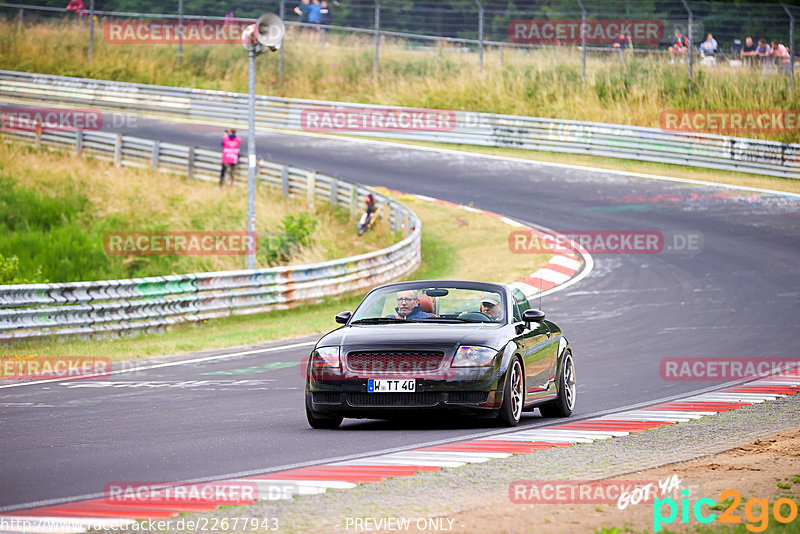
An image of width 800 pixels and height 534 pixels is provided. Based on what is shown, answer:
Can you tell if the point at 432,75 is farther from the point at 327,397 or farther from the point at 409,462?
the point at 409,462

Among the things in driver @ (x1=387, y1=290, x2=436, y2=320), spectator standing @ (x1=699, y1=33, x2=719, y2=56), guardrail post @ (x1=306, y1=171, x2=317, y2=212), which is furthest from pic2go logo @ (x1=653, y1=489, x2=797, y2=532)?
spectator standing @ (x1=699, y1=33, x2=719, y2=56)

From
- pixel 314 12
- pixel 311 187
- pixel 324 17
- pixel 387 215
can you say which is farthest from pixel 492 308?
pixel 314 12

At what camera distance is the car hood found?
31.4 feet

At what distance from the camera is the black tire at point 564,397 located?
36.2 feet

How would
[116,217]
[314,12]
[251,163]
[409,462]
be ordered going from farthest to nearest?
[314,12]
[116,217]
[251,163]
[409,462]

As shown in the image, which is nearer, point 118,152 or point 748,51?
point 118,152

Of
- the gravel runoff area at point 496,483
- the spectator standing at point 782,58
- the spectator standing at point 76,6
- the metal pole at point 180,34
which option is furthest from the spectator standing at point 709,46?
the gravel runoff area at point 496,483

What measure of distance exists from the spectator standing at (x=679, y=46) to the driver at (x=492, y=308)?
98.9ft

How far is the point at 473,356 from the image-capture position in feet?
31.2

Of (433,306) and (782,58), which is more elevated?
(782,58)

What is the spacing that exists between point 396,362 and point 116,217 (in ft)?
79.5

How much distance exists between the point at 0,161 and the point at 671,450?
31.8 meters

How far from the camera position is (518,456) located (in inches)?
325

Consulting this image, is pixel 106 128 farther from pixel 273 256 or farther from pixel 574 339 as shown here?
pixel 574 339
